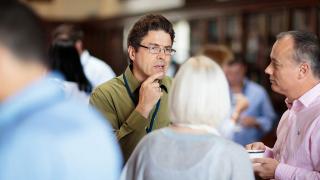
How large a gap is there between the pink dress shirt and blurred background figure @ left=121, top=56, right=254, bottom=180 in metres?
0.54

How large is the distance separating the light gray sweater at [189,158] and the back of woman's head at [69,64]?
2.11 metres

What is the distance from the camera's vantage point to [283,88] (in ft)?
7.98

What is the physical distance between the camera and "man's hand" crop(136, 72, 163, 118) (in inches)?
95.1

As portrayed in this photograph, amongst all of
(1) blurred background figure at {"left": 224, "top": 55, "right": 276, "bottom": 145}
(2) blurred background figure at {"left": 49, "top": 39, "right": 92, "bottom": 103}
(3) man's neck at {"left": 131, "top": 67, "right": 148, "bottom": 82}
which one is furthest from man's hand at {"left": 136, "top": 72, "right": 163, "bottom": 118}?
(1) blurred background figure at {"left": 224, "top": 55, "right": 276, "bottom": 145}

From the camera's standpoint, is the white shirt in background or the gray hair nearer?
the gray hair

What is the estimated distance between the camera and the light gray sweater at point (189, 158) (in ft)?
5.82

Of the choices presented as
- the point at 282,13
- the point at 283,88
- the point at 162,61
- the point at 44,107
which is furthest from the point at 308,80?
the point at 282,13

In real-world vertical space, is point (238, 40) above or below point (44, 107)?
below

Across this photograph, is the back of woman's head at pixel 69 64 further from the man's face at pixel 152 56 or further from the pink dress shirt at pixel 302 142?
the pink dress shirt at pixel 302 142

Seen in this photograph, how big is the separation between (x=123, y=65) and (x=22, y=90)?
938cm

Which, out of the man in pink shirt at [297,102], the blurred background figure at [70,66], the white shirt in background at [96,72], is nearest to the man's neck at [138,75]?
the man in pink shirt at [297,102]

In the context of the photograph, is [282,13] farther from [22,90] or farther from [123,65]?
[22,90]

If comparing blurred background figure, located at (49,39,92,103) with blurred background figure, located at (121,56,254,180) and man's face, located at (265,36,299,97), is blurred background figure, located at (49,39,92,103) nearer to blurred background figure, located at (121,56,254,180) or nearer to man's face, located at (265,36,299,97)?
man's face, located at (265,36,299,97)

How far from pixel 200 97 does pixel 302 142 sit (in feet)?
2.30
